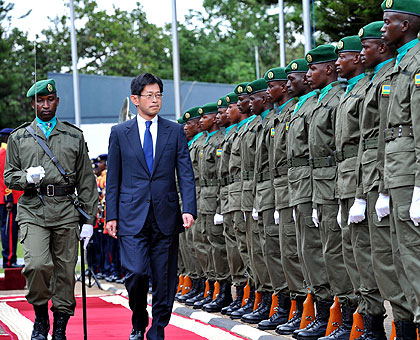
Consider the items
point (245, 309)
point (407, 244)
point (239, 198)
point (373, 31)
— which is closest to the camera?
point (407, 244)

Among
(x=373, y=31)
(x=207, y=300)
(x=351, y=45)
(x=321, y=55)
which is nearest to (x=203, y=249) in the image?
(x=207, y=300)

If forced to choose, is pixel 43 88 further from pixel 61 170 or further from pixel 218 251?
pixel 218 251

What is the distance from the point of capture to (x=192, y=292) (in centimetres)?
1313

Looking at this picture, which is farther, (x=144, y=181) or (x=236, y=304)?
(x=236, y=304)

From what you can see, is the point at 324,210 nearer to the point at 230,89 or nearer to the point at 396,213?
the point at 396,213

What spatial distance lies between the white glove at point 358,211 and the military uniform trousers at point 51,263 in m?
2.66

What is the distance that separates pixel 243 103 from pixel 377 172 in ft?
13.1

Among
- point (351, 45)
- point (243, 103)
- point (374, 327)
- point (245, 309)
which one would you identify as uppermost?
point (351, 45)

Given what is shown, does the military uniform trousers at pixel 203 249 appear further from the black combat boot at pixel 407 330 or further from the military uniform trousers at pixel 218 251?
the black combat boot at pixel 407 330

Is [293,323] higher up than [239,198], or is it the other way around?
[239,198]

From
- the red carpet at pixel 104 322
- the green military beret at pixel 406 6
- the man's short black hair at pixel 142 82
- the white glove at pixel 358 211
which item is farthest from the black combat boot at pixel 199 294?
the green military beret at pixel 406 6

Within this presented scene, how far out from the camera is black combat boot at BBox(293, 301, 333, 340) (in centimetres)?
853

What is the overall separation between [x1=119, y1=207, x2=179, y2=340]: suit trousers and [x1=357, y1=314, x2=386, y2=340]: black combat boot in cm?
159

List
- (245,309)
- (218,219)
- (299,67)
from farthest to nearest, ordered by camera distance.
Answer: (218,219), (245,309), (299,67)
